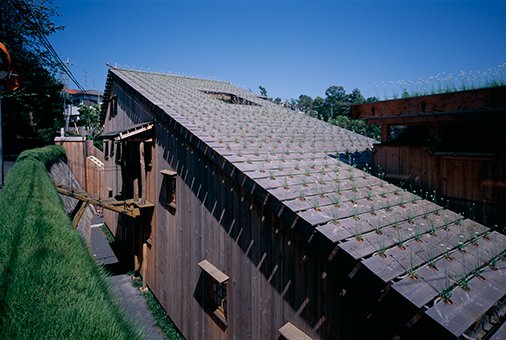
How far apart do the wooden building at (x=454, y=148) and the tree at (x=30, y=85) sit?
27.2m

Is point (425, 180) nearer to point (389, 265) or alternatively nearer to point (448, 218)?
point (448, 218)

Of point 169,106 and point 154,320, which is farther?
point 154,320

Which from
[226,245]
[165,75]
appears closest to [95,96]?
[165,75]

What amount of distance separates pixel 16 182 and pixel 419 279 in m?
9.69

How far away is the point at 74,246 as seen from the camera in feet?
13.0

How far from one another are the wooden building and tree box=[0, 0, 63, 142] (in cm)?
2718

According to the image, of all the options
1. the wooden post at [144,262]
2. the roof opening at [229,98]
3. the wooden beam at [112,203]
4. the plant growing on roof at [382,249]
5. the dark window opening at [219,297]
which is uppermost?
the roof opening at [229,98]

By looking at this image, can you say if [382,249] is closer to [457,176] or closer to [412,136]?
[457,176]

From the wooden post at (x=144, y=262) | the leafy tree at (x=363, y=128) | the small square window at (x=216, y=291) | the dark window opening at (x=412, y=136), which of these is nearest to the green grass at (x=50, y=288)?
the small square window at (x=216, y=291)

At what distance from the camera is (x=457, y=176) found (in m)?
4.99

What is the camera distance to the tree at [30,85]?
2443cm

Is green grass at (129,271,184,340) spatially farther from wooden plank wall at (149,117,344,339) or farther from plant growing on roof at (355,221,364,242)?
plant growing on roof at (355,221,364,242)

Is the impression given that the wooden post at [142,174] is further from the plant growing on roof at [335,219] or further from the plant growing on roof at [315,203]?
the plant growing on roof at [335,219]

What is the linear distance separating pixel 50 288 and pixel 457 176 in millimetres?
6350
